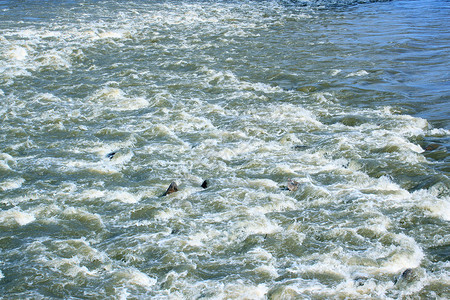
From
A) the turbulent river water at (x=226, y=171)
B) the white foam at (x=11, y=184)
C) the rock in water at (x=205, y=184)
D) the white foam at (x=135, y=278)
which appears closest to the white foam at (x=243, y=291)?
the turbulent river water at (x=226, y=171)

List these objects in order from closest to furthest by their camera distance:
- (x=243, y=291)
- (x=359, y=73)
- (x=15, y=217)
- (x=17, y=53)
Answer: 1. (x=243, y=291)
2. (x=15, y=217)
3. (x=359, y=73)
4. (x=17, y=53)

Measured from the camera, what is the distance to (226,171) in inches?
293

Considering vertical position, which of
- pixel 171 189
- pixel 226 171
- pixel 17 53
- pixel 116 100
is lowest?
pixel 226 171

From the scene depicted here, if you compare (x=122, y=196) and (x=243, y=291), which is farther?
(x=122, y=196)

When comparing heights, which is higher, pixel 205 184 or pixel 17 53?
pixel 17 53

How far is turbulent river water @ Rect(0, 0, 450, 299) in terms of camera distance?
5008 millimetres

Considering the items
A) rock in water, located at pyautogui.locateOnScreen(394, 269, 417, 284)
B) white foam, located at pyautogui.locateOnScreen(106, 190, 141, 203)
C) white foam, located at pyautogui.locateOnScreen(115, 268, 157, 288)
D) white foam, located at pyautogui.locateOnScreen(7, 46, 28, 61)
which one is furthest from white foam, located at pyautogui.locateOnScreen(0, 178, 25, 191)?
white foam, located at pyautogui.locateOnScreen(7, 46, 28, 61)

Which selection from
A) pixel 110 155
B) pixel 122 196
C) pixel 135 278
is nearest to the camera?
pixel 135 278

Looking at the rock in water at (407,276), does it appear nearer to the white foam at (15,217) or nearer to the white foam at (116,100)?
the white foam at (15,217)

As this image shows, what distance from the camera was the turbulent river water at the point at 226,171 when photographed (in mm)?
5008

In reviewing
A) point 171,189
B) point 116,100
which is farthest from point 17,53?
point 171,189

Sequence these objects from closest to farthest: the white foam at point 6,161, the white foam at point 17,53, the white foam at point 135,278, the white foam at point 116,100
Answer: the white foam at point 135,278 → the white foam at point 6,161 → the white foam at point 116,100 → the white foam at point 17,53

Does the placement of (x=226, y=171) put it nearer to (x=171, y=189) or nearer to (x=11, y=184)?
(x=171, y=189)

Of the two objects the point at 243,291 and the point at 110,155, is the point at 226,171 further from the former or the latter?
the point at 243,291
